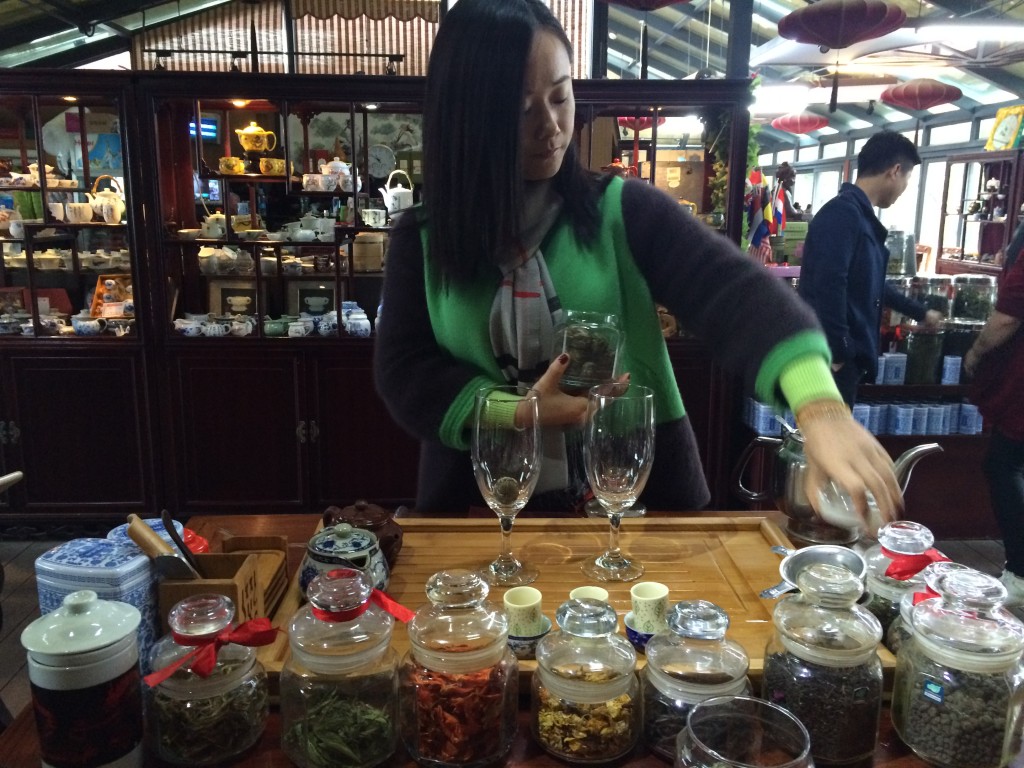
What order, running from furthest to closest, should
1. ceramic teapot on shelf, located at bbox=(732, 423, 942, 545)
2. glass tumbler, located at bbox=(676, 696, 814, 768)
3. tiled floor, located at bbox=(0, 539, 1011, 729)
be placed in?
tiled floor, located at bbox=(0, 539, 1011, 729) → ceramic teapot on shelf, located at bbox=(732, 423, 942, 545) → glass tumbler, located at bbox=(676, 696, 814, 768)

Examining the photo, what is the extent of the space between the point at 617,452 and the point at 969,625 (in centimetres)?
44

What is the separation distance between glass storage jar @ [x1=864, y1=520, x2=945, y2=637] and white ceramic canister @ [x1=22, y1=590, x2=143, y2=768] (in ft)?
2.38

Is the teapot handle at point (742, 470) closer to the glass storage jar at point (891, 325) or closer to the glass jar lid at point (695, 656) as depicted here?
the glass jar lid at point (695, 656)

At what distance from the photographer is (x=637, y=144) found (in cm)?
353

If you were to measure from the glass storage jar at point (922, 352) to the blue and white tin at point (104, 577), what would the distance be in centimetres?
313

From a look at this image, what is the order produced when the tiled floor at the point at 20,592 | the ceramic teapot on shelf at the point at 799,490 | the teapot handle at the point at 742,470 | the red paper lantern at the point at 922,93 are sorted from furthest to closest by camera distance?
the red paper lantern at the point at 922,93 < the tiled floor at the point at 20,592 < the teapot handle at the point at 742,470 < the ceramic teapot on shelf at the point at 799,490

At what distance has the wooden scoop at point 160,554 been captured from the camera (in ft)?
2.69

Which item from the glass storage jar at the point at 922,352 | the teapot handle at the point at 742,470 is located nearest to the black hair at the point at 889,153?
the glass storage jar at the point at 922,352

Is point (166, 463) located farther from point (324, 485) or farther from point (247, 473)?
point (324, 485)

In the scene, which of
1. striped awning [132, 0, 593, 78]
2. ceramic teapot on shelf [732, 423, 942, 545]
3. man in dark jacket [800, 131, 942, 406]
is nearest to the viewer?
ceramic teapot on shelf [732, 423, 942, 545]

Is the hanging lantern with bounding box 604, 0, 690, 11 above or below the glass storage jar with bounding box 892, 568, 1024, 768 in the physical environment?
above

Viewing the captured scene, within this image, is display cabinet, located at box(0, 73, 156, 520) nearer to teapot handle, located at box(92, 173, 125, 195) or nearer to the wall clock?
teapot handle, located at box(92, 173, 125, 195)

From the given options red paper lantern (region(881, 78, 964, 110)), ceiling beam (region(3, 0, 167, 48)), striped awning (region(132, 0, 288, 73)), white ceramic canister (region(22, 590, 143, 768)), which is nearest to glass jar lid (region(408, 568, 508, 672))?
white ceramic canister (region(22, 590, 143, 768))

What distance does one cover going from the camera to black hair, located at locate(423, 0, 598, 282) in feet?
3.79
